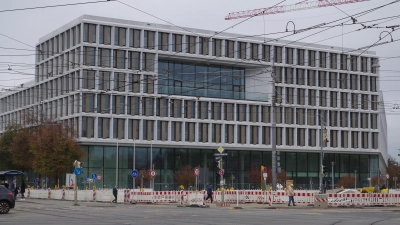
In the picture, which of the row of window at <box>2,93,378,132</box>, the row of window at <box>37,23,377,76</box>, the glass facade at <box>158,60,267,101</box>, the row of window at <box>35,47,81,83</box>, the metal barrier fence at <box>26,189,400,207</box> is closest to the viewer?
the metal barrier fence at <box>26,189,400,207</box>

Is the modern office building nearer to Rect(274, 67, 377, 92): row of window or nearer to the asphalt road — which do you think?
Rect(274, 67, 377, 92): row of window

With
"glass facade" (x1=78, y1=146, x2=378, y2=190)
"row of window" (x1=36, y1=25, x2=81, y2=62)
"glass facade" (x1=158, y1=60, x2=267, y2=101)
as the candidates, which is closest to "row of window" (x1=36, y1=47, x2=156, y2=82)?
"row of window" (x1=36, y1=25, x2=81, y2=62)

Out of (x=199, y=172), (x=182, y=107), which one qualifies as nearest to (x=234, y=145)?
(x=182, y=107)

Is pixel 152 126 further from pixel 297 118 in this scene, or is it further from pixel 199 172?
pixel 199 172

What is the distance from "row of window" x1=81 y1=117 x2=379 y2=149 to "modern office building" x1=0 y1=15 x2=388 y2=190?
14 cm

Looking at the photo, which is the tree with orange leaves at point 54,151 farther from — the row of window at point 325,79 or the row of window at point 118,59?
the row of window at point 325,79

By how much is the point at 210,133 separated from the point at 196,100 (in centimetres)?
485

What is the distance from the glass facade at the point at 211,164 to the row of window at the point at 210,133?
1.62 m

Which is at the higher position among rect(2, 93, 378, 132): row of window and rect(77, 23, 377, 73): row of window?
rect(77, 23, 377, 73): row of window

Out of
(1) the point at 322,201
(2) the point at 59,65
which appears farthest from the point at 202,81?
(1) the point at 322,201

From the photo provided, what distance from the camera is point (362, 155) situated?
102 metres

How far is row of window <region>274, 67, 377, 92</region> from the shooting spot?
9531 centimetres

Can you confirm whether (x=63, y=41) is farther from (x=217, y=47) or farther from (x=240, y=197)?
(x=240, y=197)

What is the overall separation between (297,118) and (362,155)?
42.8 ft
